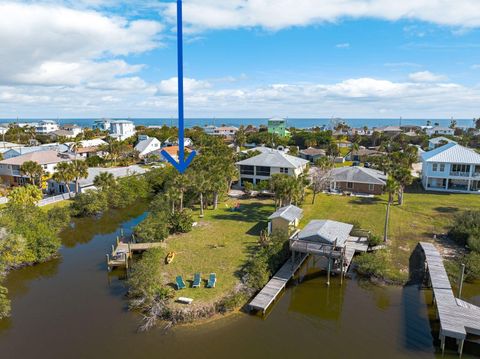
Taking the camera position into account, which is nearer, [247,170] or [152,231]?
[152,231]

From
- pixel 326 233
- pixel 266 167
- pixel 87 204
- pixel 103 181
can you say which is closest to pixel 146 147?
pixel 103 181

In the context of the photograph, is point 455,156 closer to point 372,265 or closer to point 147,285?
point 372,265

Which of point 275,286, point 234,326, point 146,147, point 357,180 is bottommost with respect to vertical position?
point 234,326

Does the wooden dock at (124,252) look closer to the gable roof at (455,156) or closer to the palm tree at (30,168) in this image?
the palm tree at (30,168)

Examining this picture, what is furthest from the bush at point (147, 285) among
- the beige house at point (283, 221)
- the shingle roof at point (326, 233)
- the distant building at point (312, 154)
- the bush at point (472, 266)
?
the distant building at point (312, 154)

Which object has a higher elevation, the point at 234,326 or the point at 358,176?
the point at 358,176

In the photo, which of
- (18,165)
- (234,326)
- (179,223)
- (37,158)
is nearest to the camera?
(234,326)

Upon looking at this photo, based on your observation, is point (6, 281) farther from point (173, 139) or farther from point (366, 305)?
point (173, 139)

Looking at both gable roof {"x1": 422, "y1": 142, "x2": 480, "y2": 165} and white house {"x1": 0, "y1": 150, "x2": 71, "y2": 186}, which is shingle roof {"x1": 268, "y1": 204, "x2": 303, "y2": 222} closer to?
gable roof {"x1": 422, "y1": 142, "x2": 480, "y2": 165}
